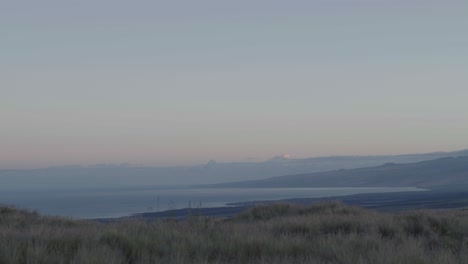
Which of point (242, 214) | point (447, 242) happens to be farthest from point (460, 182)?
point (447, 242)

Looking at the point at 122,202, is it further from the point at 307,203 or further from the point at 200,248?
the point at 200,248

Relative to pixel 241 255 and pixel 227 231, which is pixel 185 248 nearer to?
pixel 241 255

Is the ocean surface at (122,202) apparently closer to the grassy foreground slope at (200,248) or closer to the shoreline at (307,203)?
the shoreline at (307,203)

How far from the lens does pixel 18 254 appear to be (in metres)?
8.49

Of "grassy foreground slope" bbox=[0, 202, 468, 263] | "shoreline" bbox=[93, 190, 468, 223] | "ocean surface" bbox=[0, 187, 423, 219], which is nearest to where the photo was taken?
"grassy foreground slope" bbox=[0, 202, 468, 263]

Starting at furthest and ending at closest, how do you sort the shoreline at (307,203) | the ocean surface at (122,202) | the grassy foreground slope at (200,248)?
the ocean surface at (122,202) < the shoreline at (307,203) < the grassy foreground slope at (200,248)

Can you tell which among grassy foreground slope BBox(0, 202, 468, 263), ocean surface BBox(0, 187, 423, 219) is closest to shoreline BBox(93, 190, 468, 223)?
ocean surface BBox(0, 187, 423, 219)

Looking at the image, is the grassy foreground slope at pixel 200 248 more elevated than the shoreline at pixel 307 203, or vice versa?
the grassy foreground slope at pixel 200 248

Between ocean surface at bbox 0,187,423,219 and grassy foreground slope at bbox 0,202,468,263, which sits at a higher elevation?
grassy foreground slope at bbox 0,202,468,263

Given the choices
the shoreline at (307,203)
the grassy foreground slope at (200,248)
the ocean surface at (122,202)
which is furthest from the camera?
the ocean surface at (122,202)

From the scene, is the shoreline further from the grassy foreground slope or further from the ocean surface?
the grassy foreground slope

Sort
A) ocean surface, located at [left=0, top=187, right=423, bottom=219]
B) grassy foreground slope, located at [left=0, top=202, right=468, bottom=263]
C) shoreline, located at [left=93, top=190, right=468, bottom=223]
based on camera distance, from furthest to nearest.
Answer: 1. ocean surface, located at [left=0, top=187, right=423, bottom=219]
2. shoreline, located at [left=93, top=190, right=468, bottom=223]
3. grassy foreground slope, located at [left=0, top=202, right=468, bottom=263]

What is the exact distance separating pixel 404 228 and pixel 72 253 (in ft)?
28.9

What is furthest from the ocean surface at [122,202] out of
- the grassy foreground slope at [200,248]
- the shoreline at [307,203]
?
the grassy foreground slope at [200,248]
